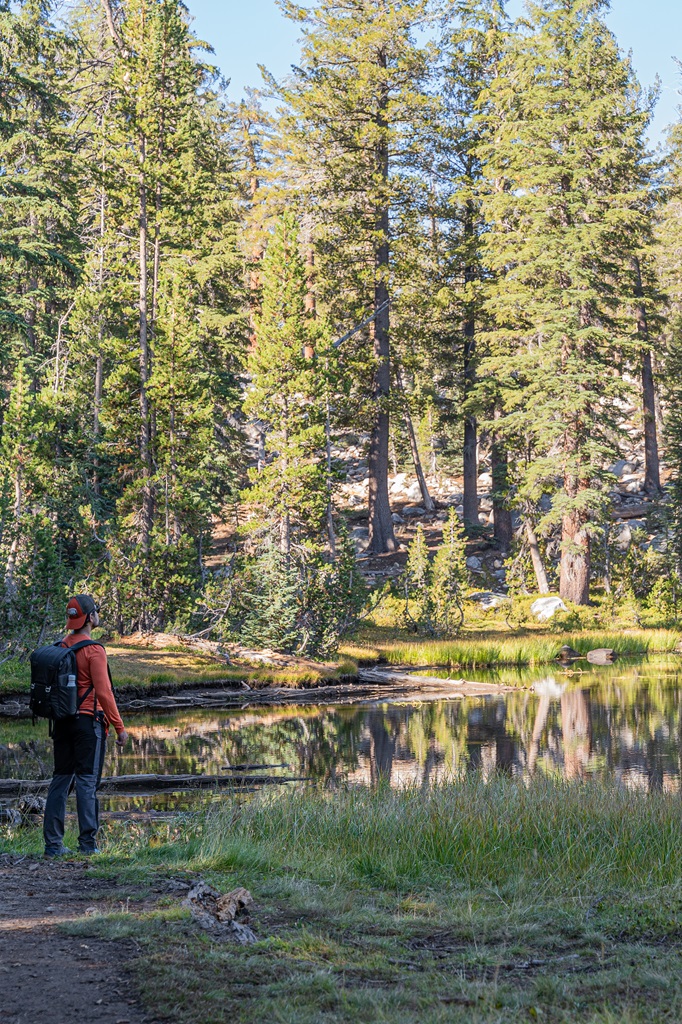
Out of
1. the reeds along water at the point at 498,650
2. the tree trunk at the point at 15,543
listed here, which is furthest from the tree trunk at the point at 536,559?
the tree trunk at the point at 15,543

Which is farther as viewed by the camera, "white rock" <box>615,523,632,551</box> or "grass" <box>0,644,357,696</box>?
"white rock" <box>615,523,632,551</box>

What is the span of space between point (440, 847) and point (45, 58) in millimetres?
41018

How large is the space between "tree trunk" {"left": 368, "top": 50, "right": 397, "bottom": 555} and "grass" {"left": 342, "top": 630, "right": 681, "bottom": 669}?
10.1 m

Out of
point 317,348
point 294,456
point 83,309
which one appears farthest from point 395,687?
point 83,309

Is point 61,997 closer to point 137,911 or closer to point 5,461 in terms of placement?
point 137,911

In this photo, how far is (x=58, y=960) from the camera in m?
5.51

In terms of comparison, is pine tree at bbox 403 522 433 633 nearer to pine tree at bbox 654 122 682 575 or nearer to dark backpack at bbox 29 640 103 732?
pine tree at bbox 654 122 682 575

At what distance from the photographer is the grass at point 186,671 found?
74.4 feet

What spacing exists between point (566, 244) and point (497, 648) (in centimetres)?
1480

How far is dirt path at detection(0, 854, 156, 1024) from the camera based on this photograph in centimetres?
482

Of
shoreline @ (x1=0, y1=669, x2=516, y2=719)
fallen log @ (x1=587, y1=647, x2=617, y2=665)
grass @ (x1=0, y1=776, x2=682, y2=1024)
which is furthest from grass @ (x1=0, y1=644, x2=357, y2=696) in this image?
grass @ (x1=0, y1=776, x2=682, y2=1024)

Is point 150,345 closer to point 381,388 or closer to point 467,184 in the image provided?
point 381,388

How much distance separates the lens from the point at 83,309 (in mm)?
32094

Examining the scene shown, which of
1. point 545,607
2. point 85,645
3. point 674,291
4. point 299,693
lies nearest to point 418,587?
point 545,607
